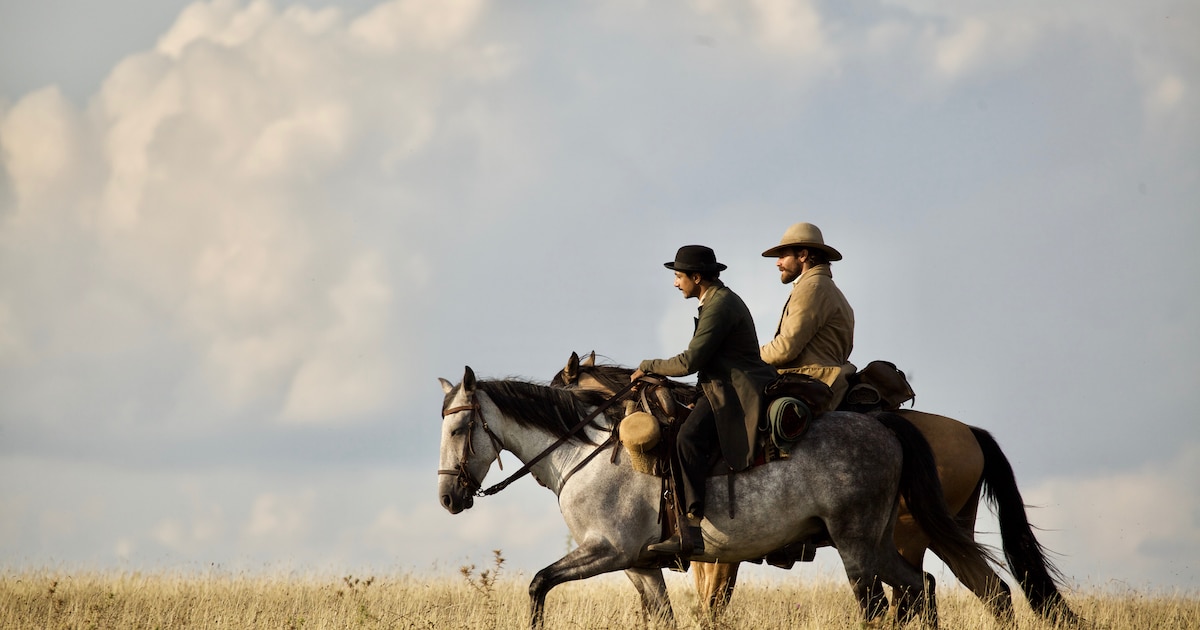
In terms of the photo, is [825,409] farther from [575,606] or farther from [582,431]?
[575,606]

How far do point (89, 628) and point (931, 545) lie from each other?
7.42 m

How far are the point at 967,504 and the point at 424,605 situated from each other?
227 inches

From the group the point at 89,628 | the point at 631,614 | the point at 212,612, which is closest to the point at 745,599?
the point at 631,614

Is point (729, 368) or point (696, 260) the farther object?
point (696, 260)

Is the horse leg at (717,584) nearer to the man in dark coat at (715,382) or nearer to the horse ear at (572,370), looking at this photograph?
the man in dark coat at (715,382)

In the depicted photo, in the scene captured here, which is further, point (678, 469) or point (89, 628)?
point (89, 628)

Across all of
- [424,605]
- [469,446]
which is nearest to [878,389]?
[469,446]

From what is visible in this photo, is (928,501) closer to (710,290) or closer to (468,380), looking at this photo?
(710,290)

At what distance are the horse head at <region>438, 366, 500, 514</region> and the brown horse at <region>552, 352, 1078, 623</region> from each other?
120cm

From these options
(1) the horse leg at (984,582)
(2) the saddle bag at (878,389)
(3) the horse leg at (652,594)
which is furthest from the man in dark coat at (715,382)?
(1) the horse leg at (984,582)

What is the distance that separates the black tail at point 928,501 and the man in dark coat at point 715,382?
1346 millimetres

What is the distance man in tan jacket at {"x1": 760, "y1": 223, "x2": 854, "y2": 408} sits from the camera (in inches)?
403

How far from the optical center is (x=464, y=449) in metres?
9.86

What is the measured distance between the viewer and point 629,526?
9.39 meters
